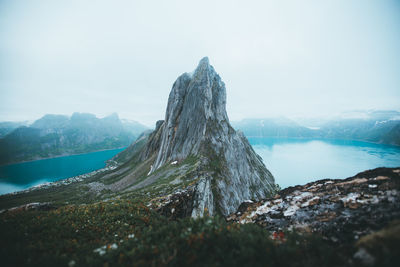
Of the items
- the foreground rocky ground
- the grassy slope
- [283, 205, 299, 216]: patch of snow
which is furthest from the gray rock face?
the grassy slope

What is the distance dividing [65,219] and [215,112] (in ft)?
160

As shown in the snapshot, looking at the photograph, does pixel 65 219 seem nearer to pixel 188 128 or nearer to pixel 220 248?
pixel 220 248

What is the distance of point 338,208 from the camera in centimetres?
704

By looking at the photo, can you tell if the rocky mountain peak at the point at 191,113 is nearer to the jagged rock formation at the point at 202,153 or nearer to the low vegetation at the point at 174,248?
the jagged rock formation at the point at 202,153

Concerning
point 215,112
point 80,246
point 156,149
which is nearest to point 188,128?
point 215,112

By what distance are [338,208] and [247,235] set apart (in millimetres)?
5396

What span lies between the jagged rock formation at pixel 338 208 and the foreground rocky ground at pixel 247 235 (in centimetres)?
3

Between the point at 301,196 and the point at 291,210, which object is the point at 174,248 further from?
the point at 301,196

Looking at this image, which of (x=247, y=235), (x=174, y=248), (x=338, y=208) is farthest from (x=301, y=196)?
(x=174, y=248)

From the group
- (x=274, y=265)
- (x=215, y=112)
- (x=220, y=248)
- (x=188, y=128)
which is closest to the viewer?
(x=274, y=265)

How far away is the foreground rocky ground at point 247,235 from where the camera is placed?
400cm

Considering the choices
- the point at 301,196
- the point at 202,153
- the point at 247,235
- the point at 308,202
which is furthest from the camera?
the point at 202,153

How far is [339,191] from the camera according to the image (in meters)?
8.24

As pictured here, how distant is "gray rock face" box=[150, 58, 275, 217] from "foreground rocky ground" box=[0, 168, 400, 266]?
48.5 feet
